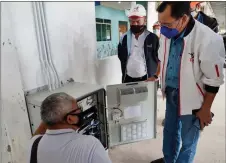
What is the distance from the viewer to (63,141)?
74cm

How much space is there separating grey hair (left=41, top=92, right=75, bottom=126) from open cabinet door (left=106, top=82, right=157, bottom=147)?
0.84 metres

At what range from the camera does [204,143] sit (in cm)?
206

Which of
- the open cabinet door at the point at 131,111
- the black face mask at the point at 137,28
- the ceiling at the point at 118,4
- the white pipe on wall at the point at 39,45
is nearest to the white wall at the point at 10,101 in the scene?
the white pipe on wall at the point at 39,45

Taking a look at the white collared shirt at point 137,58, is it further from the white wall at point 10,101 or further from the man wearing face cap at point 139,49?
the white wall at point 10,101

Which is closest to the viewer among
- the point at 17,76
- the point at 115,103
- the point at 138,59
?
the point at 17,76

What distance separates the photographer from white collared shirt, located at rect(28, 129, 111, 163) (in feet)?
2.37

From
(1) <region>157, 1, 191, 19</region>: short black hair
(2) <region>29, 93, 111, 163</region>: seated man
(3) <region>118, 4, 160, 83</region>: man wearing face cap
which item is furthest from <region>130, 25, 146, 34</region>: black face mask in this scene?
(2) <region>29, 93, 111, 163</region>: seated man

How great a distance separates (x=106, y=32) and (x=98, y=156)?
2.03 m

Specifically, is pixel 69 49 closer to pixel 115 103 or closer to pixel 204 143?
pixel 115 103

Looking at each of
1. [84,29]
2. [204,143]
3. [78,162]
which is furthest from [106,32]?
[78,162]

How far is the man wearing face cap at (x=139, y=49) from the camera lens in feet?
6.07

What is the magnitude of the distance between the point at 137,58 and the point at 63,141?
53.3 inches

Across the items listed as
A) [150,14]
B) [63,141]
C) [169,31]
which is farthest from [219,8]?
[63,141]

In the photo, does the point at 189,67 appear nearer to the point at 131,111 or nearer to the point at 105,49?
the point at 131,111
